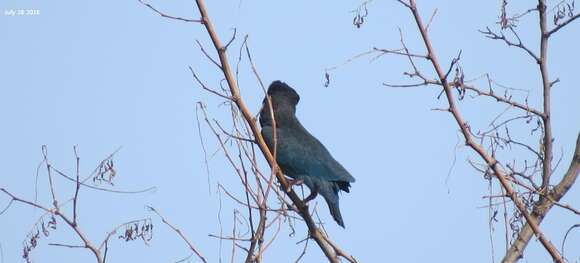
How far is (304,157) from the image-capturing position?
5.78 meters

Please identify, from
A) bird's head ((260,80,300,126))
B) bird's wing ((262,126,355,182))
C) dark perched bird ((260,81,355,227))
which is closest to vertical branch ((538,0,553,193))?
dark perched bird ((260,81,355,227))

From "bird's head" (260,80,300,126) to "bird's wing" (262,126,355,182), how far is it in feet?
0.52

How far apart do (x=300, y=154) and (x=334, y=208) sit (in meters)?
0.74

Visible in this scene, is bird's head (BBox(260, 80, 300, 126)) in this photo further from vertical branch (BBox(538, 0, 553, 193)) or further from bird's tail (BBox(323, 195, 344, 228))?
vertical branch (BBox(538, 0, 553, 193))

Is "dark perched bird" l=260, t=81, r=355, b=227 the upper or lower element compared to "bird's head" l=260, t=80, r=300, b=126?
lower

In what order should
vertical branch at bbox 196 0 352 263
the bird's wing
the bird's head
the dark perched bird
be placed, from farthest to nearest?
the bird's head < the bird's wing < the dark perched bird < vertical branch at bbox 196 0 352 263

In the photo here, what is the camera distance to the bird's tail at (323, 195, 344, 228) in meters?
5.11

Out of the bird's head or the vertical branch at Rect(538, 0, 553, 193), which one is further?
the bird's head

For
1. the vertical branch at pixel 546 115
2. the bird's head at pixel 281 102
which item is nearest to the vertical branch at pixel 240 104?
the vertical branch at pixel 546 115

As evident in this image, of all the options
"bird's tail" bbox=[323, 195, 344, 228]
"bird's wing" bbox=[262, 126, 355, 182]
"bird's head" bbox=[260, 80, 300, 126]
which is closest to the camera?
"bird's tail" bbox=[323, 195, 344, 228]

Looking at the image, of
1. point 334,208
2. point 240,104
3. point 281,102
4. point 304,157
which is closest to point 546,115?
point 240,104

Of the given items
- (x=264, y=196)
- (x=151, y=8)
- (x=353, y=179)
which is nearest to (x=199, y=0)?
(x=151, y=8)

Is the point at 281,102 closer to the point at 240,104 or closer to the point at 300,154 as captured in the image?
the point at 300,154

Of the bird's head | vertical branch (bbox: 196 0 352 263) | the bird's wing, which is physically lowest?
vertical branch (bbox: 196 0 352 263)
